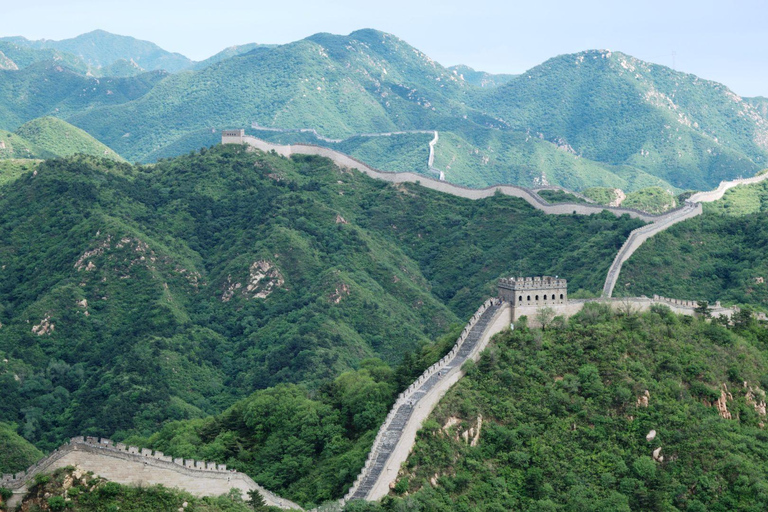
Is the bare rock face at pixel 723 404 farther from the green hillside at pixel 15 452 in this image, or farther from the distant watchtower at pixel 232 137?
the distant watchtower at pixel 232 137

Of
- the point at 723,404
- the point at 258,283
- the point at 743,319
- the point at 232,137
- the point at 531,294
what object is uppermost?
the point at 232,137

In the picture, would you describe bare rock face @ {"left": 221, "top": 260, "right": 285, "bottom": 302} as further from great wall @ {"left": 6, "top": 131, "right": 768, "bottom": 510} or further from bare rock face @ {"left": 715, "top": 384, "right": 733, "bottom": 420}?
bare rock face @ {"left": 715, "top": 384, "right": 733, "bottom": 420}

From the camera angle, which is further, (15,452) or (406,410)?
(15,452)

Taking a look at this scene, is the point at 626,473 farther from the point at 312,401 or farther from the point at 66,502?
the point at 66,502

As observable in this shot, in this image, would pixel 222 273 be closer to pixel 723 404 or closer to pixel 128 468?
pixel 723 404

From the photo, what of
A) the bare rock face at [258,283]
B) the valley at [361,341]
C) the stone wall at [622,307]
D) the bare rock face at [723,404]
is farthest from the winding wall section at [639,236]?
the bare rock face at [258,283]

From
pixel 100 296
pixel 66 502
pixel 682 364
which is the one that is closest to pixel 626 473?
pixel 682 364

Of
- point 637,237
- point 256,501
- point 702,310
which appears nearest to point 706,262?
point 637,237
